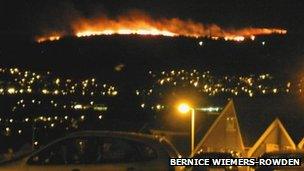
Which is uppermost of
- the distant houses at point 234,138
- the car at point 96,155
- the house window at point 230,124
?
the house window at point 230,124

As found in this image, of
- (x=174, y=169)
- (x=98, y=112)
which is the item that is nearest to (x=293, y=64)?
(x=98, y=112)

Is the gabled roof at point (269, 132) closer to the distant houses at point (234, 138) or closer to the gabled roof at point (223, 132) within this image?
the distant houses at point (234, 138)

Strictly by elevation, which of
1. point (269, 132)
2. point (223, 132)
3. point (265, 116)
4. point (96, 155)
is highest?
point (265, 116)

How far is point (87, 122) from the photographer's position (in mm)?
76250

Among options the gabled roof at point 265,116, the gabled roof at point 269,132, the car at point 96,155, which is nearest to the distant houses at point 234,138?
the gabled roof at point 269,132

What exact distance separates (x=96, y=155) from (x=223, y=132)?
40.6 m

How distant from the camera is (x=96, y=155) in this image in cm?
1318

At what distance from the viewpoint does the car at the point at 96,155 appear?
1305 centimetres

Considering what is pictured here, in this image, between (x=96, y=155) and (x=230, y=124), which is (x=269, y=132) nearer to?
(x=230, y=124)

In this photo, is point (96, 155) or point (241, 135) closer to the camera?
point (96, 155)

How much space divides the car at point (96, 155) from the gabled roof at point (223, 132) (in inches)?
1556

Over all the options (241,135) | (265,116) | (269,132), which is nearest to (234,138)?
(241,135)

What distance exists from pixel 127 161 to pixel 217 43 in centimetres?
17897

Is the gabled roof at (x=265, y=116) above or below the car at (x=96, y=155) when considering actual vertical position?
above
